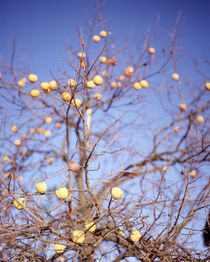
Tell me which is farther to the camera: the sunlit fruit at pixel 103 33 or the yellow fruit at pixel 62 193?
the sunlit fruit at pixel 103 33

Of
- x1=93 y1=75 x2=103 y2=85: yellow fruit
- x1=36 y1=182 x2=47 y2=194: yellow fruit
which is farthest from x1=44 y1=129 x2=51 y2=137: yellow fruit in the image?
x1=36 y1=182 x2=47 y2=194: yellow fruit

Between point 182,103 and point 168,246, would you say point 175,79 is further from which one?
point 168,246

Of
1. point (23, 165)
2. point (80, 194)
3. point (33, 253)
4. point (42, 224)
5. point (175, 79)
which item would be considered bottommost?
point (33, 253)

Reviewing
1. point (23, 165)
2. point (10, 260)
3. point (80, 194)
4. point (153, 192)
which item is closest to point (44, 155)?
point (23, 165)

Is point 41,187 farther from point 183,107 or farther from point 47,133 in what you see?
point 183,107

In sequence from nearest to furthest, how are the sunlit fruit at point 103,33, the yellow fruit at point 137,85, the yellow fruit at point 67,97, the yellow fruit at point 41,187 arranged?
the yellow fruit at point 41,187 → the yellow fruit at point 67,97 → the yellow fruit at point 137,85 → the sunlit fruit at point 103,33

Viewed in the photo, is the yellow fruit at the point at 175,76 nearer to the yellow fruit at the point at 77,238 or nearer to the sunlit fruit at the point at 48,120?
the sunlit fruit at the point at 48,120

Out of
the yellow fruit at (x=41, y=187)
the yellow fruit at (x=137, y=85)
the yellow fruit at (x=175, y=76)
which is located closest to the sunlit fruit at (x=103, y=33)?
the yellow fruit at (x=137, y=85)

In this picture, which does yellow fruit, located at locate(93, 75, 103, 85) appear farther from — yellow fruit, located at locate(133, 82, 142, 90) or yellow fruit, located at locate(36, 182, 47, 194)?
yellow fruit, located at locate(133, 82, 142, 90)

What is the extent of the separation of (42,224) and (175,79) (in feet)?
14.9

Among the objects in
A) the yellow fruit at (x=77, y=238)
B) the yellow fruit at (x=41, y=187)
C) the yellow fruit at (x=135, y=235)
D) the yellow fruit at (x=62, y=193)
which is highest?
the yellow fruit at (x=41, y=187)

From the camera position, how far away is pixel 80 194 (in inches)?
147

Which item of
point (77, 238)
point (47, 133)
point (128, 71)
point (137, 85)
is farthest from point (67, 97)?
point (47, 133)

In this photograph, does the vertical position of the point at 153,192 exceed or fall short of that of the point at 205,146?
it falls short
